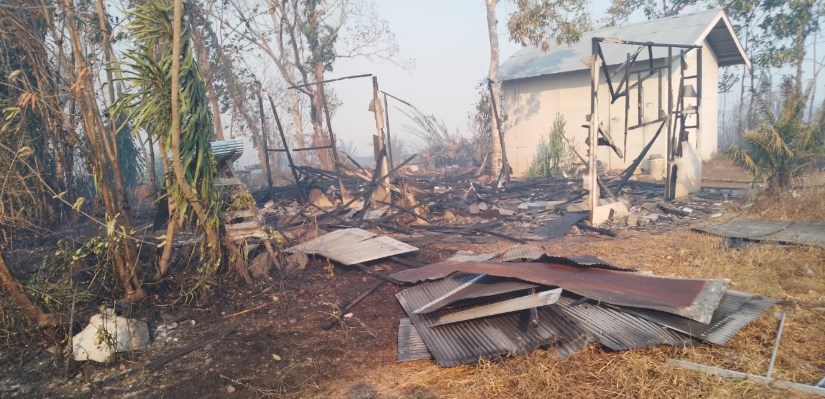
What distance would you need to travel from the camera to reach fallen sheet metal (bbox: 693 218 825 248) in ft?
20.8

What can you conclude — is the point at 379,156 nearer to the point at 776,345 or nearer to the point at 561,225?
the point at 561,225

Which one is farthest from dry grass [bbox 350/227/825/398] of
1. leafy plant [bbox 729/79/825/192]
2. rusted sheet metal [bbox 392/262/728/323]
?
leafy plant [bbox 729/79/825/192]

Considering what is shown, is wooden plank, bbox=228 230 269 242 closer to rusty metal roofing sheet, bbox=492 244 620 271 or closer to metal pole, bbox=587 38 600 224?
rusty metal roofing sheet, bbox=492 244 620 271

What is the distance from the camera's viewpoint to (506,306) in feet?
13.3

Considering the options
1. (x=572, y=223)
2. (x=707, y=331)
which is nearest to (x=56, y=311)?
(x=707, y=331)

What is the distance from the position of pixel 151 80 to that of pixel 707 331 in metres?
5.33

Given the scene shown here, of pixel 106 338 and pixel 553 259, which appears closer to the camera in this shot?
pixel 106 338

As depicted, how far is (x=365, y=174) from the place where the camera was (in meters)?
12.2

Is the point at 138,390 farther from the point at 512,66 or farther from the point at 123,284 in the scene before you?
the point at 512,66

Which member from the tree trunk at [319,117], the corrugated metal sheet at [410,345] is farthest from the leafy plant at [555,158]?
the corrugated metal sheet at [410,345]

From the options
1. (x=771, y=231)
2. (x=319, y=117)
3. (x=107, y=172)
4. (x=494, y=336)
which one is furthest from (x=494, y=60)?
(x=494, y=336)

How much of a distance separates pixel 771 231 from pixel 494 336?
18.2 feet

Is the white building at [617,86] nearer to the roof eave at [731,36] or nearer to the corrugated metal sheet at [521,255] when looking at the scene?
the roof eave at [731,36]

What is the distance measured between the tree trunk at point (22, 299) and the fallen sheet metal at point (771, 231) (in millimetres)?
8190
